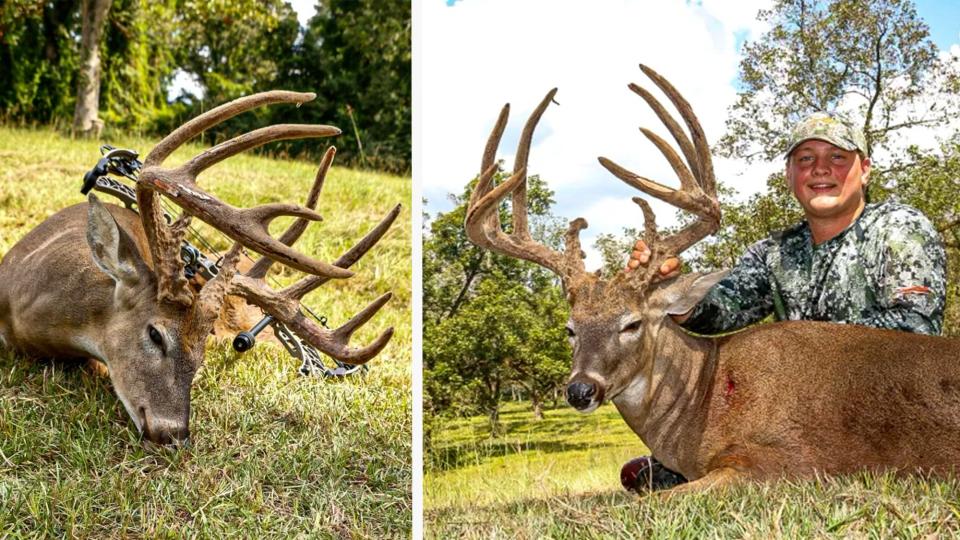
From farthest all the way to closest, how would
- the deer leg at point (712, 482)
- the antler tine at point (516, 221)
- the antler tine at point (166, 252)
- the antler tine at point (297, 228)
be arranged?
the antler tine at point (297, 228)
the antler tine at point (516, 221)
the antler tine at point (166, 252)
the deer leg at point (712, 482)

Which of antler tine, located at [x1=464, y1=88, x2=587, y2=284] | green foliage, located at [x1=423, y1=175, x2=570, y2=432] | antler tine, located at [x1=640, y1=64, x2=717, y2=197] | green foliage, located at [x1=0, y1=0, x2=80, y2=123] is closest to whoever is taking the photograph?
antler tine, located at [x1=640, y1=64, x2=717, y2=197]

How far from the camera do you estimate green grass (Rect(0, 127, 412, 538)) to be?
8.72 feet

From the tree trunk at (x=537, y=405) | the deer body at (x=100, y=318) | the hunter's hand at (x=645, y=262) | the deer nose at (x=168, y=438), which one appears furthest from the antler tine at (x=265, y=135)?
the tree trunk at (x=537, y=405)

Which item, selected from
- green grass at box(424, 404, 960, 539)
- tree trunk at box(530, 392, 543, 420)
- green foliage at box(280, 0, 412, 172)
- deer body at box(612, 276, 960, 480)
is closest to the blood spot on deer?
deer body at box(612, 276, 960, 480)

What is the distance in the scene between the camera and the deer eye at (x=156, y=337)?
3.15 metres

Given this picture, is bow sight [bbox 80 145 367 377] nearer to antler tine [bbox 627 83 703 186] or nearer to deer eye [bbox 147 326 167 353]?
deer eye [bbox 147 326 167 353]

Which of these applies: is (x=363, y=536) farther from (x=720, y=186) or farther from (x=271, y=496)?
(x=720, y=186)

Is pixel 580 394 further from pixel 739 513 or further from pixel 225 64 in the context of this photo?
pixel 225 64

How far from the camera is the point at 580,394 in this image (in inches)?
118

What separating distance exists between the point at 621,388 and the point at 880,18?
141 inches

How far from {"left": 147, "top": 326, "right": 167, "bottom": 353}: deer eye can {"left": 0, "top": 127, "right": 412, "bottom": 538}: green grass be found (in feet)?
0.85

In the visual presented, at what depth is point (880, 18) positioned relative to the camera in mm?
5617

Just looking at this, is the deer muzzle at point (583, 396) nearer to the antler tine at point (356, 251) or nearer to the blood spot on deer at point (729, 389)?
the blood spot on deer at point (729, 389)

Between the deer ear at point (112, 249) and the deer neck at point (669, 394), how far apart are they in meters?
1.72
